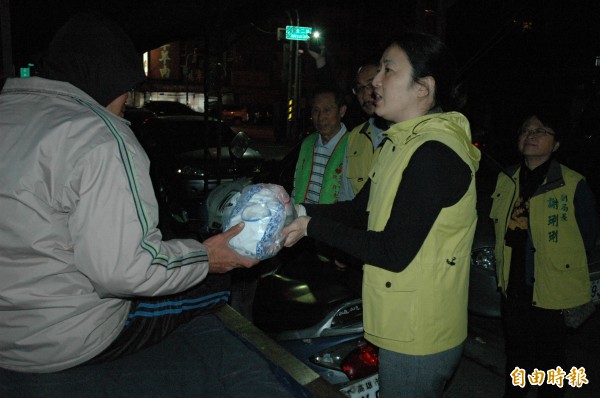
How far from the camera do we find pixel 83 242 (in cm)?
159

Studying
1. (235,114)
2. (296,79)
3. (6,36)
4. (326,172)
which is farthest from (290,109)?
(326,172)

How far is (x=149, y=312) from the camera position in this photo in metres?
2.14

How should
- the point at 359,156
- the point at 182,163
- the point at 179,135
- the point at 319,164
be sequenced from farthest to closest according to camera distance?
the point at 179,135 < the point at 182,163 < the point at 319,164 < the point at 359,156

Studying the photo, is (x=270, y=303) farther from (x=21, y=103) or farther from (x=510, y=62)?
(x=510, y=62)

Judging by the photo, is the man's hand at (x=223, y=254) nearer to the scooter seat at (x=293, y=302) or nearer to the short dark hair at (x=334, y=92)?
the scooter seat at (x=293, y=302)

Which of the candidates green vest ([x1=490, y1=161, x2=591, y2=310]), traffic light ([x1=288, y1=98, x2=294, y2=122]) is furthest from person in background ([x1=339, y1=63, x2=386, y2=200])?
traffic light ([x1=288, y1=98, x2=294, y2=122])

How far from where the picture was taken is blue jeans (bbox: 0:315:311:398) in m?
1.76

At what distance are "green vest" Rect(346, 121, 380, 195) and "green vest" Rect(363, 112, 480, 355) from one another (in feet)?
6.48

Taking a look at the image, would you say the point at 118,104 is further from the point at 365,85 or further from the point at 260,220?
the point at 365,85

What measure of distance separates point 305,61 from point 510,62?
2604cm

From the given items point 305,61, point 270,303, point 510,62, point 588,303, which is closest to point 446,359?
point 270,303

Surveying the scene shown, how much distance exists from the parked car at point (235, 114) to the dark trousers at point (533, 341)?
38.9 meters

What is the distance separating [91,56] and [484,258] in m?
3.95

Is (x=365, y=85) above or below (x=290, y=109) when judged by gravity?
above
